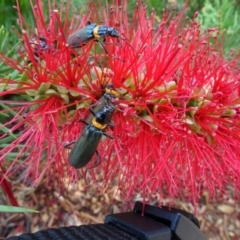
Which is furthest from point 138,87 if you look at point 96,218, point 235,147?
point 96,218

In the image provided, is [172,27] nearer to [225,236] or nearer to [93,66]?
[93,66]

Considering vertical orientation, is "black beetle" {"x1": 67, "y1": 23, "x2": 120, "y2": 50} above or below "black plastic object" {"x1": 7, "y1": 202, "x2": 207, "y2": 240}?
above

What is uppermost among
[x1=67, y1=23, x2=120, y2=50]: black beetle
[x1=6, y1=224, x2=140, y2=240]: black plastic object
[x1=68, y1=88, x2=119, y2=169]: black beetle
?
[x1=67, y1=23, x2=120, y2=50]: black beetle

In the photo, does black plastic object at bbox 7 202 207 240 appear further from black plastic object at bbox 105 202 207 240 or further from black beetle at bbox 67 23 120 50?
black beetle at bbox 67 23 120 50

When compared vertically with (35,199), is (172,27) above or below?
above

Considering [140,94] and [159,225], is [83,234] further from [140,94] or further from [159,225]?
[140,94]

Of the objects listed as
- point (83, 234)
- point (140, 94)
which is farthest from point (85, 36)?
point (83, 234)

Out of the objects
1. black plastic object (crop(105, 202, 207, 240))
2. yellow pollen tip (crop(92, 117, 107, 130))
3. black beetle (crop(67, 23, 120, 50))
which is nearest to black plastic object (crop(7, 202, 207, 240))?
black plastic object (crop(105, 202, 207, 240))
